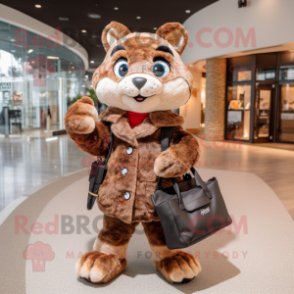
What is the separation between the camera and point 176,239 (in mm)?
1543

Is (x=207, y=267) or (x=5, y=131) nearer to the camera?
(x=207, y=267)

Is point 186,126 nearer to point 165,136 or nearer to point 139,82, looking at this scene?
point 165,136

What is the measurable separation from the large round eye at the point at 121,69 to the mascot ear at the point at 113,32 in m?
0.25

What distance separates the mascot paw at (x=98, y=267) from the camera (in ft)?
5.70

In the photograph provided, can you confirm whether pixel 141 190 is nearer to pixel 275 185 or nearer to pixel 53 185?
pixel 53 185

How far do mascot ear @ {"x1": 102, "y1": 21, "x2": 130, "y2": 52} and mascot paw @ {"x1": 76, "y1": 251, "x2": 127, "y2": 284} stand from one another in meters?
1.27

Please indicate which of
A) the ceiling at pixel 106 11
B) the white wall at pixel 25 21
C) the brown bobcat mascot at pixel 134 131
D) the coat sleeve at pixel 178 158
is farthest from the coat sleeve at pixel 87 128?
the white wall at pixel 25 21

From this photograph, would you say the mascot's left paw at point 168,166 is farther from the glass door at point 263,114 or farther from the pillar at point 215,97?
the pillar at point 215,97

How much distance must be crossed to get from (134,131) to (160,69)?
0.37 meters

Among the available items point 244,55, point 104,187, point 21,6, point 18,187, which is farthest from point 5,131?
point 104,187

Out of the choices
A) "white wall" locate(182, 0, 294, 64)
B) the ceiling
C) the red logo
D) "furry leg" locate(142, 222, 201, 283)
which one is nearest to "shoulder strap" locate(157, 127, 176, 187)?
"furry leg" locate(142, 222, 201, 283)

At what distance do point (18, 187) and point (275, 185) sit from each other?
340 centimetres

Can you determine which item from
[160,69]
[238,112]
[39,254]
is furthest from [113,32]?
[238,112]

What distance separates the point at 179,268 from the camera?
5.82ft
